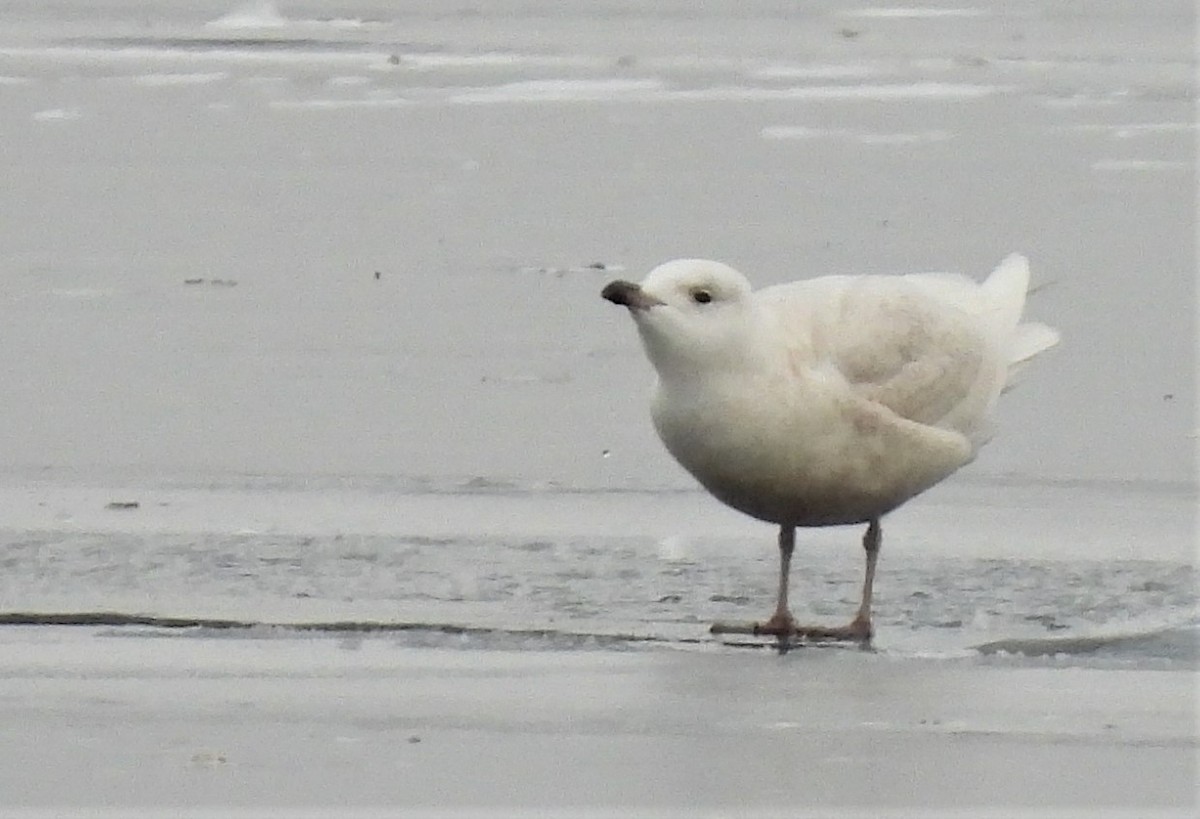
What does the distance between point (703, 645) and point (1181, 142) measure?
31.0 feet

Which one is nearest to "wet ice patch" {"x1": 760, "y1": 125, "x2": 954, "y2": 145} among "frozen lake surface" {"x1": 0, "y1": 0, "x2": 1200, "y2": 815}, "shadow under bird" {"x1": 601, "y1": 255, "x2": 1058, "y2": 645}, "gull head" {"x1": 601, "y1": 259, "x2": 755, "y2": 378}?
"frozen lake surface" {"x1": 0, "y1": 0, "x2": 1200, "y2": 815}

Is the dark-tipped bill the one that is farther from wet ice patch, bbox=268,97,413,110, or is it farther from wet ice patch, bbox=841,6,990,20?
wet ice patch, bbox=841,6,990,20

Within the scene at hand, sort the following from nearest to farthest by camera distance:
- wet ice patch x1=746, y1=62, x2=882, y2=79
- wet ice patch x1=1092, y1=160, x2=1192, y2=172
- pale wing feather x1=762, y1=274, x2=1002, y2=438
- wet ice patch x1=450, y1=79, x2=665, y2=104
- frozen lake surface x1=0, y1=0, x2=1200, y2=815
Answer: frozen lake surface x1=0, y1=0, x2=1200, y2=815 < pale wing feather x1=762, y1=274, x2=1002, y2=438 < wet ice patch x1=1092, y1=160, x2=1192, y2=172 < wet ice patch x1=450, y1=79, x2=665, y2=104 < wet ice patch x1=746, y1=62, x2=882, y2=79

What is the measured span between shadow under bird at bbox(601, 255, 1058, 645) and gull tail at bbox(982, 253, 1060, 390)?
65cm

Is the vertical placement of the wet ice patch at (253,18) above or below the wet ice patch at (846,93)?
below

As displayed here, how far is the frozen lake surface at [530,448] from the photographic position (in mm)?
6371

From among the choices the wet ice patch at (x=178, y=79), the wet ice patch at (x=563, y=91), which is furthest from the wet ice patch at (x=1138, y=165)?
the wet ice patch at (x=178, y=79)

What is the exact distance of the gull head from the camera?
25.2ft

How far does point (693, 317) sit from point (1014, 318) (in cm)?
173

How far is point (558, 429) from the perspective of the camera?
32.4ft

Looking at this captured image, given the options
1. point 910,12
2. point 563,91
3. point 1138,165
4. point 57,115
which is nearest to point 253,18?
point 910,12

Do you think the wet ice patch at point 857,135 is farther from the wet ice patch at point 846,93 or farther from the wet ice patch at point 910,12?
the wet ice patch at point 910,12

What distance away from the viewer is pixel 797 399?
7797mm

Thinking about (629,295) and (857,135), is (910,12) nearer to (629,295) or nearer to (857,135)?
(857,135)
